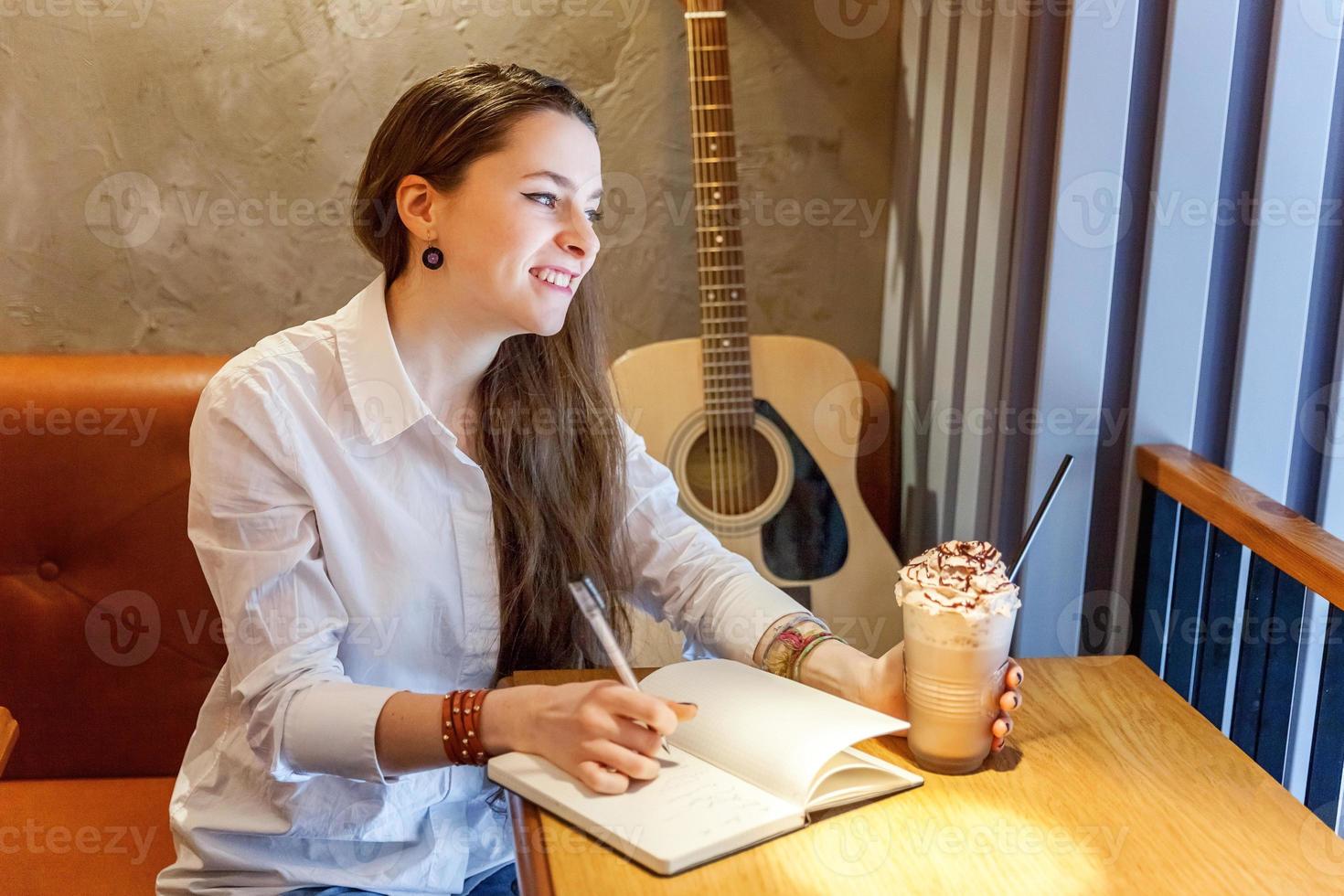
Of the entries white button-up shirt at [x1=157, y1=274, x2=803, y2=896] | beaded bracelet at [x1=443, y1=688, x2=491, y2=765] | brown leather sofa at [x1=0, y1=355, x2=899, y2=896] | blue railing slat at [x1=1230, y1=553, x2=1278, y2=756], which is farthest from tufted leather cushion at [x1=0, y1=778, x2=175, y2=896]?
blue railing slat at [x1=1230, y1=553, x2=1278, y2=756]

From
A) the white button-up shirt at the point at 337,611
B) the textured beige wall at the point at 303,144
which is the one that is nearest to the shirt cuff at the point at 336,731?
the white button-up shirt at the point at 337,611

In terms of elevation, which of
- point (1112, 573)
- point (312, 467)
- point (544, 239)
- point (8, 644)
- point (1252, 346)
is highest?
point (544, 239)

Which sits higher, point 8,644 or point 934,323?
point 934,323

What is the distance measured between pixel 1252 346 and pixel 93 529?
1.53 metres

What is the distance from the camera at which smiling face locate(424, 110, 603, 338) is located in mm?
1316

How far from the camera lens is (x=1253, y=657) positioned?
1386 millimetres

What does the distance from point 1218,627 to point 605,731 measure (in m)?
0.83

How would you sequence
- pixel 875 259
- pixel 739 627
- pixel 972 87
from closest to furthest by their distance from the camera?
pixel 739 627 < pixel 972 87 < pixel 875 259

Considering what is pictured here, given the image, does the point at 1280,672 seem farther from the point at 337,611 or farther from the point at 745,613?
the point at 337,611

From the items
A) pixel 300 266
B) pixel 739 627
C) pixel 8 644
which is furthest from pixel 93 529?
pixel 739 627

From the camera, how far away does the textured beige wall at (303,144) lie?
6.16ft

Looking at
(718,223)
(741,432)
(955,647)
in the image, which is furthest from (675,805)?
(718,223)

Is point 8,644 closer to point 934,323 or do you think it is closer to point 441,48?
point 441,48

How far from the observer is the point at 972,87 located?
72.0 inches
